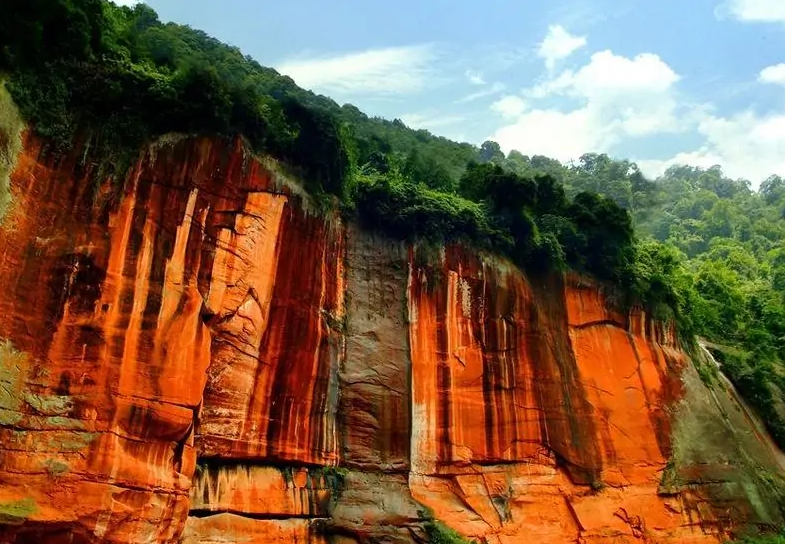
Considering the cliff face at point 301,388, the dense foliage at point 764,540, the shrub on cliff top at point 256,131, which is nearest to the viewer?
the cliff face at point 301,388

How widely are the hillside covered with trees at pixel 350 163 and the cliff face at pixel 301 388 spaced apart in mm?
616

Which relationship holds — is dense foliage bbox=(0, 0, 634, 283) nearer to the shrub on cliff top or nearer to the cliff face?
the shrub on cliff top

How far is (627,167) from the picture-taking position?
6222 centimetres

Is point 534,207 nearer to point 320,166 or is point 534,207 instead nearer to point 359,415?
point 320,166

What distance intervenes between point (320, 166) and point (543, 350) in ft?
23.5

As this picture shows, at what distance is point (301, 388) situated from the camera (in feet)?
43.3

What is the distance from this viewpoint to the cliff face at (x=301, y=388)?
9734 millimetres

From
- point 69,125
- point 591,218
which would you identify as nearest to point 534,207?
point 591,218

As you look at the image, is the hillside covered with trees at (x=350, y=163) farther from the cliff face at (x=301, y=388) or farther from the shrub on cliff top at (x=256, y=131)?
the cliff face at (x=301, y=388)

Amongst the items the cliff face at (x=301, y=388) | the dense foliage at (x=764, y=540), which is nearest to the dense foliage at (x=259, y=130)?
the cliff face at (x=301, y=388)

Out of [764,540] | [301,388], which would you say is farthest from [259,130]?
[764,540]

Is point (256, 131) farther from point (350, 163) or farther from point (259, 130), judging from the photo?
point (350, 163)

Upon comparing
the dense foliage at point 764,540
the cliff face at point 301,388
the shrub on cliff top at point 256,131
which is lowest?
the dense foliage at point 764,540

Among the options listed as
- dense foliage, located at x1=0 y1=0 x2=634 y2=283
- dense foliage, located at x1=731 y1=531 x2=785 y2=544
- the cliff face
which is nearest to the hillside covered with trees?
dense foliage, located at x1=0 y1=0 x2=634 y2=283
